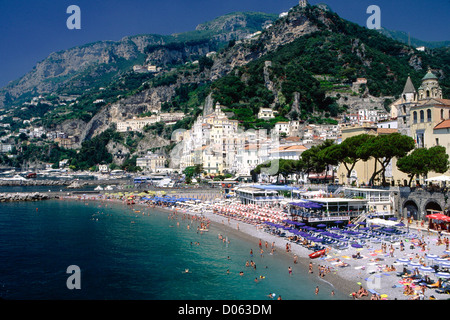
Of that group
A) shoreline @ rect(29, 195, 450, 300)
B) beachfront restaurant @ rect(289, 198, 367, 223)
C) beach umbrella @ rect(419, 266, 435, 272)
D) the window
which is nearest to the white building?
the window

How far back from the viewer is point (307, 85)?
119 metres

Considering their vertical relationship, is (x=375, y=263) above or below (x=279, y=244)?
above

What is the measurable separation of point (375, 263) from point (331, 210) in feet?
40.4

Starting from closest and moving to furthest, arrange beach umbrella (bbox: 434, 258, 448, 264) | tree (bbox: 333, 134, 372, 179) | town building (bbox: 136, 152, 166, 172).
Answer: beach umbrella (bbox: 434, 258, 448, 264), tree (bbox: 333, 134, 372, 179), town building (bbox: 136, 152, 166, 172)

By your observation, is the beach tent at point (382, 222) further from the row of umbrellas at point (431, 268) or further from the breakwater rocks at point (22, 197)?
the breakwater rocks at point (22, 197)

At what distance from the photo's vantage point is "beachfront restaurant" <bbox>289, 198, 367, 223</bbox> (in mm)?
36062

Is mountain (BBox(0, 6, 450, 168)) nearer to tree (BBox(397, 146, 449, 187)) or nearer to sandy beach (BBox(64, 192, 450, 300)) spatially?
tree (BBox(397, 146, 449, 187))

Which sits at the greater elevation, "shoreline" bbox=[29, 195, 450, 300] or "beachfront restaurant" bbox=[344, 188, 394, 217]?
"beachfront restaurant" bbox=[344, 188, 394, 217]

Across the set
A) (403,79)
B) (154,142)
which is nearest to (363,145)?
(403,79)

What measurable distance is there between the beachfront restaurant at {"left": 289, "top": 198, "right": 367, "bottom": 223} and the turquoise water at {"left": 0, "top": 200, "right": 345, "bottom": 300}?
7221 mm

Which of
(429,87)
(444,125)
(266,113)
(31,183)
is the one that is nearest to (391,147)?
(444,125)

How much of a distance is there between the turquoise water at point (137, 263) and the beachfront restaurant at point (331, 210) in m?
7.22

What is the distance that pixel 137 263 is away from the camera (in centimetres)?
2969

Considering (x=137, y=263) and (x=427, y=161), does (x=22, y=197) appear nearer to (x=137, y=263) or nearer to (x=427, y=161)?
(x=137, y=263)
